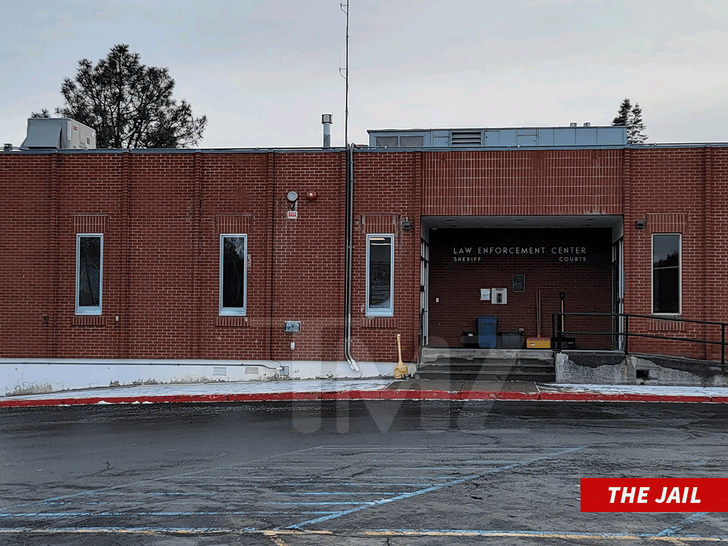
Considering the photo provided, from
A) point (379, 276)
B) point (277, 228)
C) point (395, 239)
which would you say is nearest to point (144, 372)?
point (277, 228)

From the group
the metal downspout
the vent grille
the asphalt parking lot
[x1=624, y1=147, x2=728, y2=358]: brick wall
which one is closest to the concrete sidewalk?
the asphalt parking lot

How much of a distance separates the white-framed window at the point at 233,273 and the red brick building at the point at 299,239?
4cm

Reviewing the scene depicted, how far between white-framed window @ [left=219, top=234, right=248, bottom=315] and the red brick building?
35 mm

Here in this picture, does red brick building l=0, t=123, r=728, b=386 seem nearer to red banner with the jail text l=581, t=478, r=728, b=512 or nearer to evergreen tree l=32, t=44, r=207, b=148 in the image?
red banner with the jail text l=581, t=478, r=728, b=512

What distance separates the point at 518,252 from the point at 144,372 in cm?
989

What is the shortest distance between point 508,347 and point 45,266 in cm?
1160

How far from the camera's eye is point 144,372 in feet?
60.7

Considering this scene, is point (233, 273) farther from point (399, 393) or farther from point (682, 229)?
point (682, 229)

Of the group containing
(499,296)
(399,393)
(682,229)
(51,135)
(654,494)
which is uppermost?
(51,135)

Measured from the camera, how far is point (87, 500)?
25.6 ft

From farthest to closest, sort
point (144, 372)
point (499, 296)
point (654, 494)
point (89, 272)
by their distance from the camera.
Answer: point (499, 296) → point (89, 272) → point (144, 372) → point (654, 494)

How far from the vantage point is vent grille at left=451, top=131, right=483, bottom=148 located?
23547 mm

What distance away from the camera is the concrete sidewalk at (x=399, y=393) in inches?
592

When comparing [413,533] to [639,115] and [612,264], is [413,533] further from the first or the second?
[639,115]
